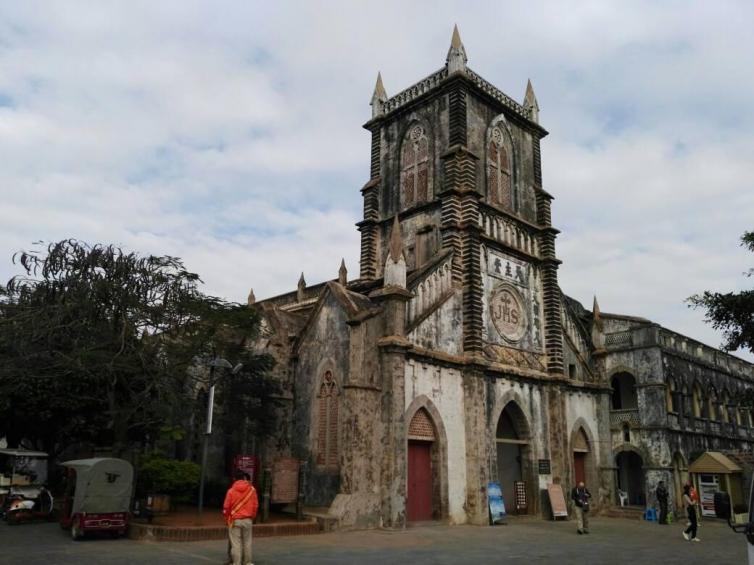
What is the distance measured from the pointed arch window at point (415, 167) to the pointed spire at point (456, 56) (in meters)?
2.82

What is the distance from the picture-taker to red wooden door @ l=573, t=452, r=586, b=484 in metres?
28.2

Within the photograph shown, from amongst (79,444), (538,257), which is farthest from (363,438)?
(79,444)

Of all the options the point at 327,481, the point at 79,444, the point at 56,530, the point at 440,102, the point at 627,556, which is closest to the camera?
the point at 627,556

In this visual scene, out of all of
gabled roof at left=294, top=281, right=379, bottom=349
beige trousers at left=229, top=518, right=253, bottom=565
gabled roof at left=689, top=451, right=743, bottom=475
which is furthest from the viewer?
gabled roof at left=689, top=451, right=743, bottom=475

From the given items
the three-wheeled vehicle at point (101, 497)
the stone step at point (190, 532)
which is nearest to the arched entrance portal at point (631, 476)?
the stone step at point (190, 532)

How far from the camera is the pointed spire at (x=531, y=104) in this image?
31106 millimetres

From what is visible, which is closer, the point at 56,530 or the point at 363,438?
the point at 56,530

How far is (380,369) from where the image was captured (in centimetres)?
2038

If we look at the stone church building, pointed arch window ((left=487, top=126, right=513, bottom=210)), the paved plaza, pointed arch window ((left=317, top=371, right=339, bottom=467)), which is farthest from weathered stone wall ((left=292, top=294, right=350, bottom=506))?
pointed arch window ((left=487, top=126, right=513, bottom=210))

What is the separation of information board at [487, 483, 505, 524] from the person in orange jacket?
13.1 meters

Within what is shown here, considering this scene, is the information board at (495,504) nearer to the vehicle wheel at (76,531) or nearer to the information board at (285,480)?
the information board at (285,480)

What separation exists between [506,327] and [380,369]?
7.80 metres

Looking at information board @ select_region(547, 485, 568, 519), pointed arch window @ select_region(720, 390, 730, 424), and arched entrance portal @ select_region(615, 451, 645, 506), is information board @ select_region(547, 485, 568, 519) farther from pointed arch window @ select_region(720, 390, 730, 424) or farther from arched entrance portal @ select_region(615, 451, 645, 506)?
pointed arch window @ select_region(720, 390, 730, 424)

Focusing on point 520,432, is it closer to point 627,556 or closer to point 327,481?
point 327,481
